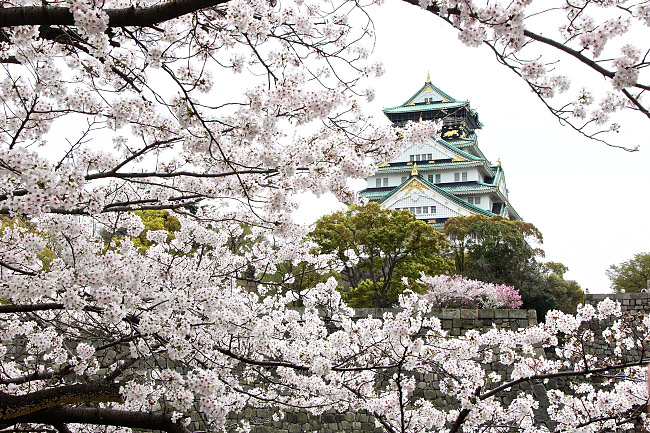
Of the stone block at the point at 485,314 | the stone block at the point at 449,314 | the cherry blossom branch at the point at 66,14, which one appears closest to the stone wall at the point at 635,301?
the stone block at the point at 485,314

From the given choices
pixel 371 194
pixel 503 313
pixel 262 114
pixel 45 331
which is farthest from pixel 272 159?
pixel 371 194

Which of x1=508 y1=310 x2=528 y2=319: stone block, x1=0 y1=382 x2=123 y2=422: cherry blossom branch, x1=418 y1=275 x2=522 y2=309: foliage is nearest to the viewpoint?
x1=0 y1=382 x2=123 y2=422: cherry blossom branch

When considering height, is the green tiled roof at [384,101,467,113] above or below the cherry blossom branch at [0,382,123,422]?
above

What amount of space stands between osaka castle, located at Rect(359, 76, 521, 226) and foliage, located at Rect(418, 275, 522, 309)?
50.8 ft

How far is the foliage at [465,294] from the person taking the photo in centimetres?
1709

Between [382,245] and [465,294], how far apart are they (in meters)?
3.22

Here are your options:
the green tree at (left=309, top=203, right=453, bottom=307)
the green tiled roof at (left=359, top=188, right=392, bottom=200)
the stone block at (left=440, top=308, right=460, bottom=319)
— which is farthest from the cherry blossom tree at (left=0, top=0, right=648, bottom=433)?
the green tiled roof at (left=359, top=188, right=392, bottom=200)

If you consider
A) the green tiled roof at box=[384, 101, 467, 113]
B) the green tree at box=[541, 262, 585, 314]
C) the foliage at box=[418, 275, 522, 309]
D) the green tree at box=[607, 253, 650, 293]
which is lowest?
the foliage at box=[418, 275, 522, 309]

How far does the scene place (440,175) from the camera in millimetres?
39312

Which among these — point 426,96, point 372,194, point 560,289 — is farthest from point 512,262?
point 426,96

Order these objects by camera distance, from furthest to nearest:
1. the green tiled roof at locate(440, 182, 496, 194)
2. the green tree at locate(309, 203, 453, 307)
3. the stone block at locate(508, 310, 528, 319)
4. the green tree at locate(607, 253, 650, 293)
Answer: the green tiled roof at locate(440, 182, 496, 194), the green tree at locate(607, 253, 650, 293), the green tree at locate(309, 203, 453, 307), the stone block at locate(508, 310, 528, 319)

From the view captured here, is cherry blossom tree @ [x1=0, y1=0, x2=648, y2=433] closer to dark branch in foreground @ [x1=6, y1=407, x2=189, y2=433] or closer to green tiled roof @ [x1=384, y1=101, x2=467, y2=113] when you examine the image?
dark branch in foreground @ [x1=6, y1=407, x2=189, y2=433]

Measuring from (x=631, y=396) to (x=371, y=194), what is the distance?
107ft

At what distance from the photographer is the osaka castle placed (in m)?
34.4
